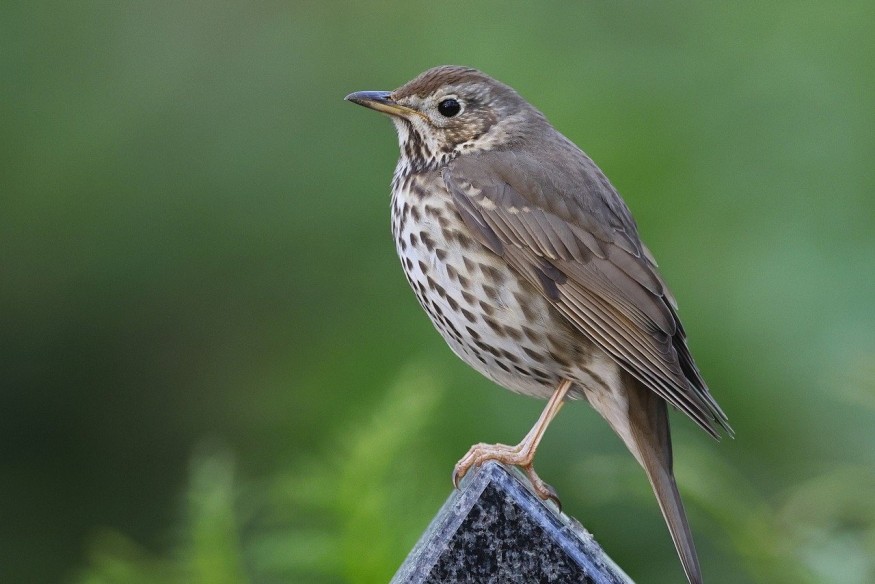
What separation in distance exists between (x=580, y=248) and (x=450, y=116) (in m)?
0.50

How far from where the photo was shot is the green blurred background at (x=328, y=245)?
14.6 ft

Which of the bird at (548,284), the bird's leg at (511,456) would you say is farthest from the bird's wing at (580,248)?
the bird's leg at (511,456)

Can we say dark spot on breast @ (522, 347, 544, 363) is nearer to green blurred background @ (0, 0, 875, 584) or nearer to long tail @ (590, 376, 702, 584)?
long tail @ (590, 376, 702, 584)

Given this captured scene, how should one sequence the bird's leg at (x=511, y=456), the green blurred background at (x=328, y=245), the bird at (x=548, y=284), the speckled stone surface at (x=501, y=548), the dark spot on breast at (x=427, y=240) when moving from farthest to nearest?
the green blurred background at (x=328, y=245) → the dark spot on breast at (x=427, y=240) → the bird at (x=548, y=284) → the bird's leg at (x=511, y=456) → the speckled stone surface at (x=501, y=548)

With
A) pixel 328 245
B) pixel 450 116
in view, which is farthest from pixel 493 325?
pixel 328 245

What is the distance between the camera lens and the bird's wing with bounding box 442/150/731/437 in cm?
287

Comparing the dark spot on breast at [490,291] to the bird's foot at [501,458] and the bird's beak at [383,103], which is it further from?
the bird's beak at [383,103]

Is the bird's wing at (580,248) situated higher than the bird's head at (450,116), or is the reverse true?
the bird's head at (450,116)

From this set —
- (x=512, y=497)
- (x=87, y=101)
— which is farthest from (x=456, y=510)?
(x=87, y=101)

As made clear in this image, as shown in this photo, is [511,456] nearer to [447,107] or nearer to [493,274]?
[493,274]

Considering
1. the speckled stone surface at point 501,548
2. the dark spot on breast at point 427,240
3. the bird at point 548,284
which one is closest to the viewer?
the speckled stone surface at point 501,548

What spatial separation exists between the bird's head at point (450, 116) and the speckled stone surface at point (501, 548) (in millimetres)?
1508

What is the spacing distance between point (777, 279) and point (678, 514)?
260 centimetres

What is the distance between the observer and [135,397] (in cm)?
498
